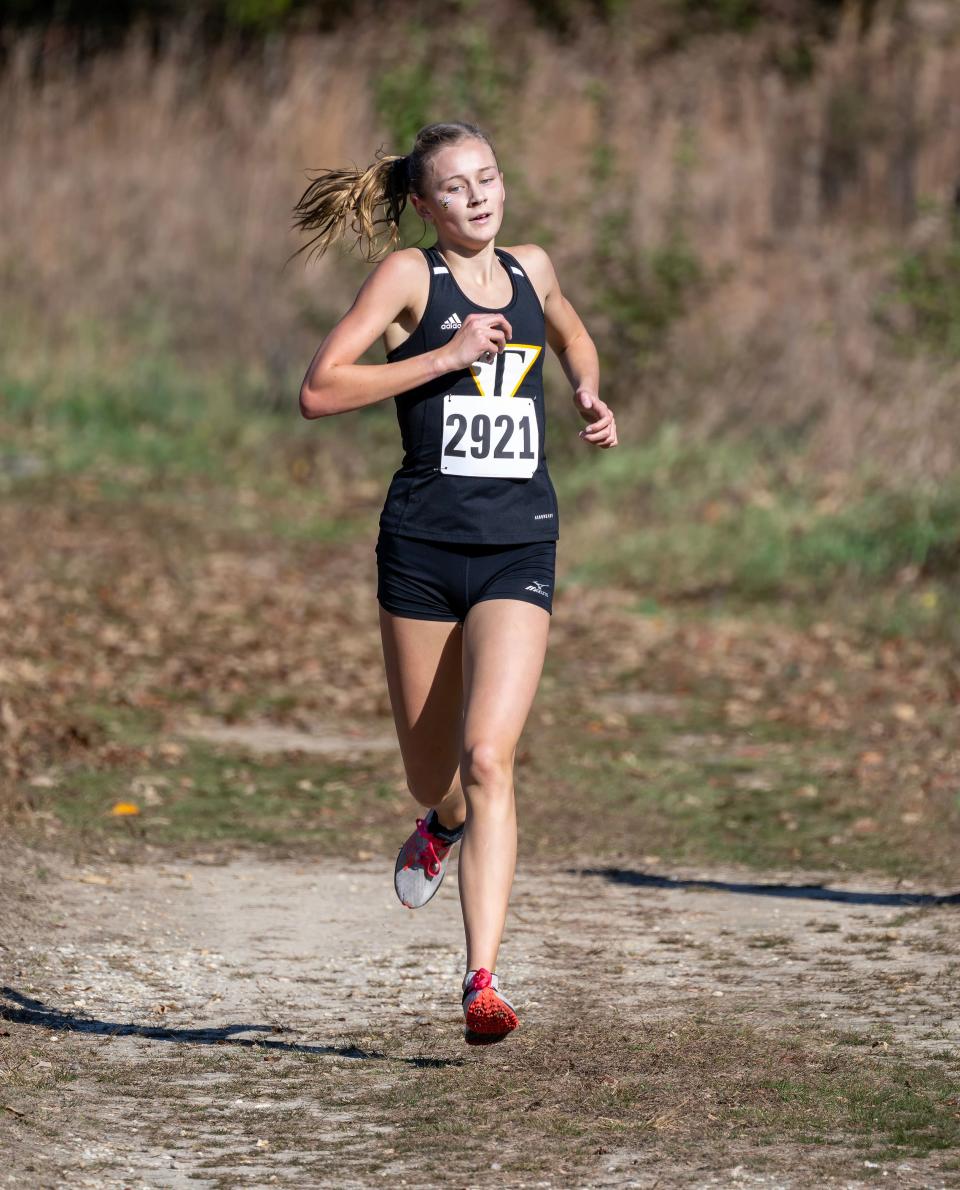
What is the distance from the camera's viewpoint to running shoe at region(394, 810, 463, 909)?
5336mm

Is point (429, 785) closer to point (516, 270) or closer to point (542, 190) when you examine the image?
point (516, 270)

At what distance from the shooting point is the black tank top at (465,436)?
15.7 feet

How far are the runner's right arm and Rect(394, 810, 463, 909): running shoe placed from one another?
1.28 m

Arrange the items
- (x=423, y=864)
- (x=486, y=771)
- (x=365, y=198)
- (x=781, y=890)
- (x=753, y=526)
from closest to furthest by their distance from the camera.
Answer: (x=486, y=771) → (x=365, y=198) → (x=423, y=864) → (x=781, y=890) → (x=753, y=526)

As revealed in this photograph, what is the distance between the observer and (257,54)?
21.2 meters

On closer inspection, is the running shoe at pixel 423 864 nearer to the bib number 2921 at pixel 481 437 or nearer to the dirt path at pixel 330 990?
the dirt path at pixel 330 990

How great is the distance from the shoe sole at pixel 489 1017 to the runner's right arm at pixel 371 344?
1.40 meters

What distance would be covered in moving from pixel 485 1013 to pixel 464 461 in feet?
4.39

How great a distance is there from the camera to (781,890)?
6.87 metres

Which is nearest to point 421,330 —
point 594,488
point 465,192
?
point 465,192

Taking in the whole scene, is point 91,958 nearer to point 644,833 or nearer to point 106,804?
point 106,804

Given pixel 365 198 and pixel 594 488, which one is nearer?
pixel 365 198

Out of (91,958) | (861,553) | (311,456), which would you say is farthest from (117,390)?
(91,958)

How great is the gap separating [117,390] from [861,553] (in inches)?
277
